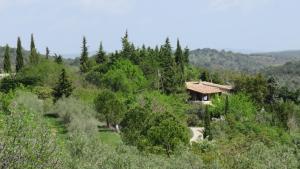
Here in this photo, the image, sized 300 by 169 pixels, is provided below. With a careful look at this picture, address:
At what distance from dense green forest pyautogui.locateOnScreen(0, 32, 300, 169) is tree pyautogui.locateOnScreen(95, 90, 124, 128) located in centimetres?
10

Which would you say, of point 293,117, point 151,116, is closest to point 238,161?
point 151,116

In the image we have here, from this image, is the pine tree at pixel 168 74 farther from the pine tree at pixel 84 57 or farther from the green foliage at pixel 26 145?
the green foliage at pixel 26 145

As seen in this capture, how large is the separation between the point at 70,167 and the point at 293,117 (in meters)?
50.2

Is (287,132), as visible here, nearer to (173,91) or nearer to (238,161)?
(173,91)

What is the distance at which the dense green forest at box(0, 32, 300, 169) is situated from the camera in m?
24.0

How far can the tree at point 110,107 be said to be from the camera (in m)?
51.4

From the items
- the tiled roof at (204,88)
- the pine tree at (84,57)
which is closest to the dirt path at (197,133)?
the tiled roof at (204,88)

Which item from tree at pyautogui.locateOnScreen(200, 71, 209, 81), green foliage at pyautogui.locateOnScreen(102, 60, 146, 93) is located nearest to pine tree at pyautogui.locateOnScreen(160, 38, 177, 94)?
green foliage at pyautogui.locateOnScreen(102, 60, 146, 93)

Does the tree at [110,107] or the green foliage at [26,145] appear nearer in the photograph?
the green foliage at [26,145]

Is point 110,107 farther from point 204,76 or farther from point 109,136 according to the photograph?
point 204,76

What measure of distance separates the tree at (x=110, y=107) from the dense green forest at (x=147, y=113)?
101 mm

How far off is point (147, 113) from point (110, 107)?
9789 mm

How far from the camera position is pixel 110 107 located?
51469 millimetres

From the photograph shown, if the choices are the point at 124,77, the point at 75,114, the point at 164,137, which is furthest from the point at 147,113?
the point at 124,77
